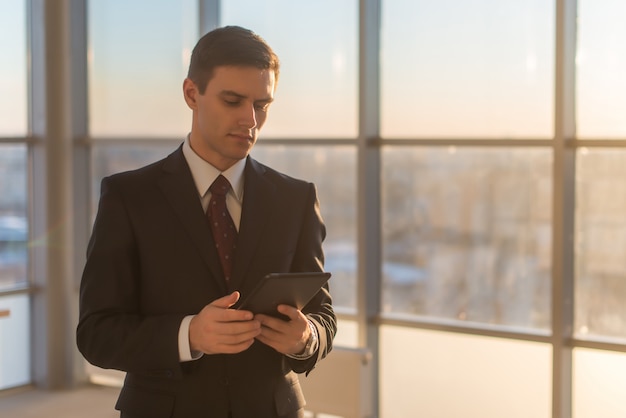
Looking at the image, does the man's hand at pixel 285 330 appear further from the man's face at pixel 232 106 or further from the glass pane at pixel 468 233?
the glass pane at pixel 468 233

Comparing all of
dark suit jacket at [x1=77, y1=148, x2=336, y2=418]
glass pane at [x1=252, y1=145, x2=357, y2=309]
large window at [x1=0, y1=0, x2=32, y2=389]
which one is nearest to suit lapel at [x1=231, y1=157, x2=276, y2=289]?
dark suit jacket at [x1=77, y1=148, x2=336, y2=418]

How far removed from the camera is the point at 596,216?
4.85 metres

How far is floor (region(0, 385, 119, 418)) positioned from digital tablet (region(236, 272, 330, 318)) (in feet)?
15.4

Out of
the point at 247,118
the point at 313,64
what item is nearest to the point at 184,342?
the point at 247,118

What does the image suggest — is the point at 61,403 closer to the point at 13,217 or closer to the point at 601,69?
the point at 13,217

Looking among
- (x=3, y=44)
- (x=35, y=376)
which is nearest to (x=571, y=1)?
(x=3, y=44)

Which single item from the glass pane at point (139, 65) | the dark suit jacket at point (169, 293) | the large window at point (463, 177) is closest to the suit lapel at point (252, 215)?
the dark suit jacket at point (169, 293)

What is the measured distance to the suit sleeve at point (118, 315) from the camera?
174 centimetres

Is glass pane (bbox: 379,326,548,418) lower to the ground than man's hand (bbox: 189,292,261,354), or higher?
lower

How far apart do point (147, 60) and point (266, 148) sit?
4.53 ft

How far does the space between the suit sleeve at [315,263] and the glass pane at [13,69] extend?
519 cm

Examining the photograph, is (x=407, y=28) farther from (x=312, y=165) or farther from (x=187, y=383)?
(x=187, y=383)

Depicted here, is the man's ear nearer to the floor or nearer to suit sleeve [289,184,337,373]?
suit sleeve [289,184,337,373]

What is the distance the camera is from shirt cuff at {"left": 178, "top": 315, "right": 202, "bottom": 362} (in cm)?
172
